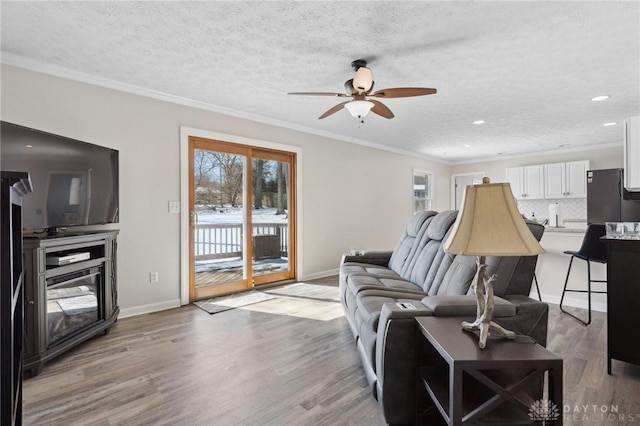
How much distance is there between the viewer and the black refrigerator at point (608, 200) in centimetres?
502

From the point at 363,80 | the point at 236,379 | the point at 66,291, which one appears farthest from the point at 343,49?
the point at 66,291

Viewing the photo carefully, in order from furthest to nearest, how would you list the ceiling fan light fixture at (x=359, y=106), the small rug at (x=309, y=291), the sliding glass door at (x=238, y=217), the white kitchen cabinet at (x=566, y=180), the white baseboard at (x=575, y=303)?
the white kitchen cabinet at (x=566, y=180) → the small rug at (x=309, y=291) → the sliding glass door at (x=238, y=217) → the white baseboard at (x=575, y=303) → the ceiling fan light fixture at (x=359, y=106)

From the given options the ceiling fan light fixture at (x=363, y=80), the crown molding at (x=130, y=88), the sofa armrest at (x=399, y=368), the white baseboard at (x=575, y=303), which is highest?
the crown molding at (x=130, y=88)

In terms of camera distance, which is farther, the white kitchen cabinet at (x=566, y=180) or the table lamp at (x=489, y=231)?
the white kitchen cabinet at (x=566, y=180)

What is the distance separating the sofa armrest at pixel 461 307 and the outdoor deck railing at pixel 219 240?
3.13 meters

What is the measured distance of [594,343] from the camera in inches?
106

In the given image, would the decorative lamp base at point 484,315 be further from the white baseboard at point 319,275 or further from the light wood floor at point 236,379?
the white baseboard at point 319,275

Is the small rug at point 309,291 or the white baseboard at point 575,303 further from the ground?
the white baseboard at point 575,303

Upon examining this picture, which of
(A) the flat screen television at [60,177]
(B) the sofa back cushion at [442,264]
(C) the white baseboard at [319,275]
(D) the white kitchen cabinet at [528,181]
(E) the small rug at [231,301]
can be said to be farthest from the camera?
(D) the white kitchen cabinet at [528,181]

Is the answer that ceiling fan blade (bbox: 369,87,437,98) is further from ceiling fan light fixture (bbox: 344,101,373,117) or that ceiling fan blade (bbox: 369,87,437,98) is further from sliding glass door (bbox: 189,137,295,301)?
sliding glass door (bbox: 189,137,295,301)

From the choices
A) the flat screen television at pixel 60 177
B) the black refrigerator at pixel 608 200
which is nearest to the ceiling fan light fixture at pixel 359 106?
the flat screen television at pixel 60 177

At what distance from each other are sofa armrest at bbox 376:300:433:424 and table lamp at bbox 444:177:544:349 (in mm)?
360

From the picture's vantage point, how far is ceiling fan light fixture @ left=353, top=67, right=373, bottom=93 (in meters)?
2.72

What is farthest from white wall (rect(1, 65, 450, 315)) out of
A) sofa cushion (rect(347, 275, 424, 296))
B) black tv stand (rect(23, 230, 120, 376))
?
sofa cushion (rect(347, 275, 424, 296))
